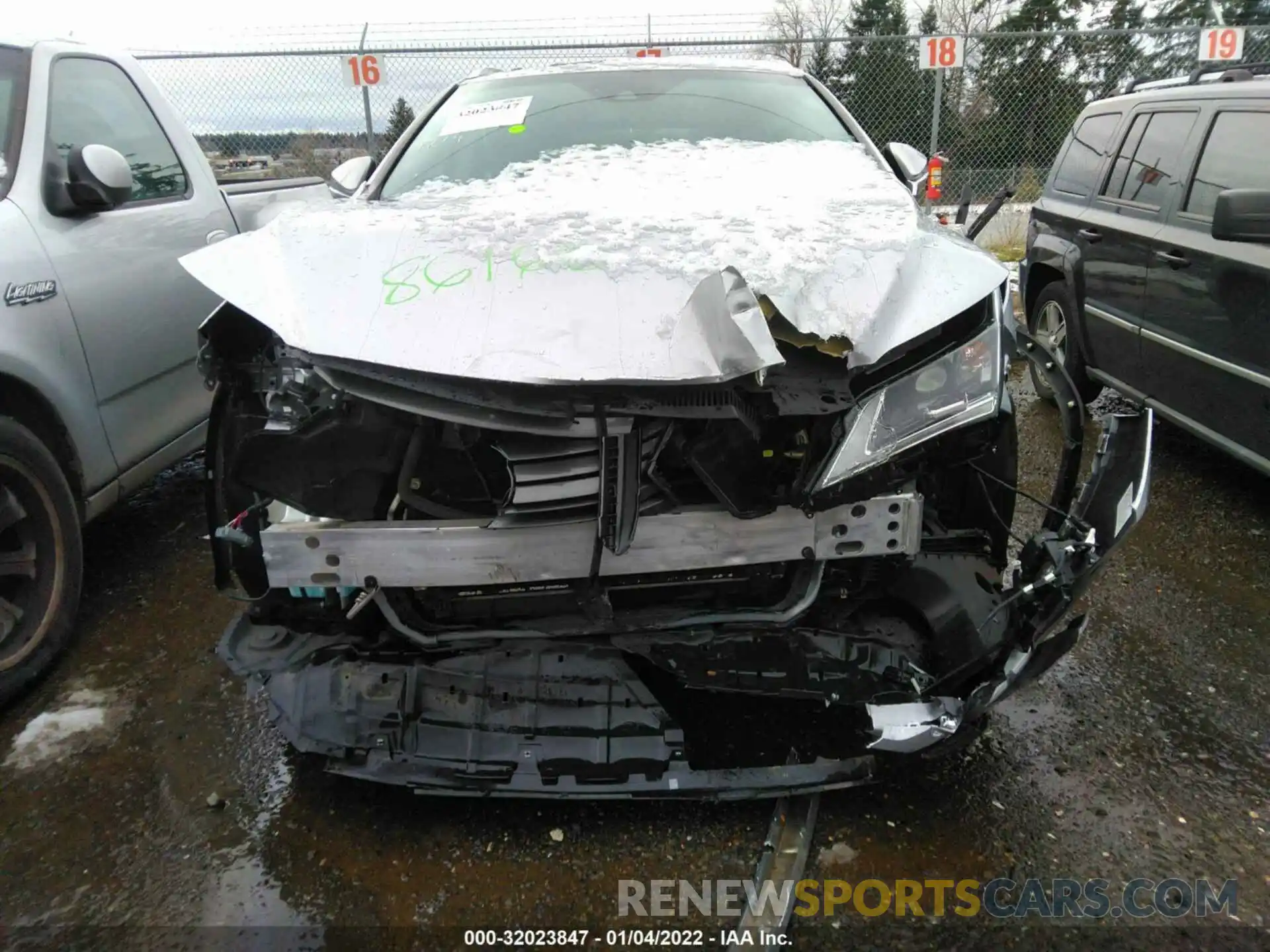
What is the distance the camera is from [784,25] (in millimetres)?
15258

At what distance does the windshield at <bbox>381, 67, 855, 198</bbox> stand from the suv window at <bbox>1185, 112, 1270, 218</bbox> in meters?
1.66

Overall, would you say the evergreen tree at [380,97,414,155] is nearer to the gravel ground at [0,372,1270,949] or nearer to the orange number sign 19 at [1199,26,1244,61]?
the gravel ground at [0,372,1270,949]

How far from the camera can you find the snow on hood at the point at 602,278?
6.12 ft

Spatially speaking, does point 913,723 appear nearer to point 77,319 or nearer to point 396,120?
point 77,319

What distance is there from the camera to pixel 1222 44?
31.0 ft

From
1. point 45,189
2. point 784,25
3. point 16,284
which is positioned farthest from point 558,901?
point 784,25

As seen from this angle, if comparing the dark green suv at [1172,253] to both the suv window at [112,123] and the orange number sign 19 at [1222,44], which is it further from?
the orange number sign 19 at [1222,44]

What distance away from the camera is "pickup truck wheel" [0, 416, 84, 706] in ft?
8.71

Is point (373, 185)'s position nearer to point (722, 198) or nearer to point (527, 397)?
point (722, 198)

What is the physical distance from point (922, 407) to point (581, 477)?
813 millimetres

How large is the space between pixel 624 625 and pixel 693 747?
42cm

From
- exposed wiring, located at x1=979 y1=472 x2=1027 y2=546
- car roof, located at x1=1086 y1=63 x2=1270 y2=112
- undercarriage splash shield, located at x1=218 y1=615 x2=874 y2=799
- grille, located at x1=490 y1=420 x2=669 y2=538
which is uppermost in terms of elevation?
car roof, located at x1=1086 y1=63 x2=1270 y2=112

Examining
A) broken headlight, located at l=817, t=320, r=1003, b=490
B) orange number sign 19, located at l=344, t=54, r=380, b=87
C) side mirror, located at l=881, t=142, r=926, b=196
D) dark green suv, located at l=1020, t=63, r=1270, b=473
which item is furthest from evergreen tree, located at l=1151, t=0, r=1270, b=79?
broken headlight, located at l=817, t=320, r=1003, b=490

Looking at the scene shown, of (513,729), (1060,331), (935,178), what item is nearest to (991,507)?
(513,729)
